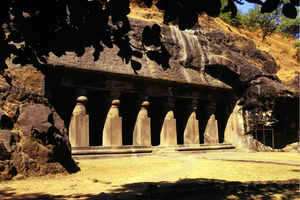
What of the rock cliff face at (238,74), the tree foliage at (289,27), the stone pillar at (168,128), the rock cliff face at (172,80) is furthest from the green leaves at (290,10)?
the tree foliage at (289,27)

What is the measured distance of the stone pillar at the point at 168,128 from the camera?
1510 centimetres

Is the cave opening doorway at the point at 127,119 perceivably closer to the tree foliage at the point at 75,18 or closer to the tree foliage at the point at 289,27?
the tree foliage at the point at 75,18

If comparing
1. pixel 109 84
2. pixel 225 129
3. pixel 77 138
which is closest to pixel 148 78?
pixel 109 84

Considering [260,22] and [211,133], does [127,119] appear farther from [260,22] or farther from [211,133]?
[260,22]

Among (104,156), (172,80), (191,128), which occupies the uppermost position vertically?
(172,80)

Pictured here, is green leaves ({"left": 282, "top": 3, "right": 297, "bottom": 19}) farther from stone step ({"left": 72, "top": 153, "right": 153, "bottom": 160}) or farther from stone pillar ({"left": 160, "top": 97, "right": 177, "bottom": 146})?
stone pillar ({"left": 160, "top": 97, "right": 177, "bottom": 146})

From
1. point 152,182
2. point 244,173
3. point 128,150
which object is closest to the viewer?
point 152,182

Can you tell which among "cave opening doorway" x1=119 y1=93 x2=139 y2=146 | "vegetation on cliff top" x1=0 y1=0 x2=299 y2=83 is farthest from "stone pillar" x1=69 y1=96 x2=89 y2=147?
"vegetation on cliff top" x1=0 y1=0 x2=299 y2=83

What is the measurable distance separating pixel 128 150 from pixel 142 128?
4.75 ft

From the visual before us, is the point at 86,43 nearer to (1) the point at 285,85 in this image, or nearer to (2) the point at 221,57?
(2) the point at 221,57

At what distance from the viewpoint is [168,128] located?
49.8 feet

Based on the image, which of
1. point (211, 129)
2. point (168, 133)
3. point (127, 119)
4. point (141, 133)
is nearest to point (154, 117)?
point (127, 119)

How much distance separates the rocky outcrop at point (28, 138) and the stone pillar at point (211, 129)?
32.6 feet

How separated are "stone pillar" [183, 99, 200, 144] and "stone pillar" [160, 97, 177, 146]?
1.04 metres
